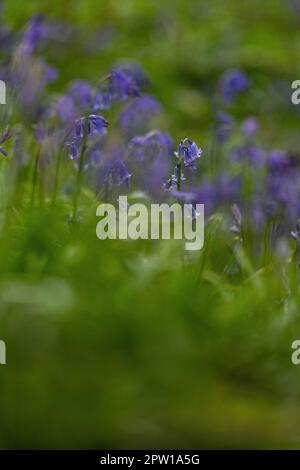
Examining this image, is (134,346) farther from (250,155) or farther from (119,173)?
(250,155)

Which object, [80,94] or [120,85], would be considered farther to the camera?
[80,94]

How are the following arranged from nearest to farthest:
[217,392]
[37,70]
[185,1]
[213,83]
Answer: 1. [217,392]
2. [37,70]
3. [213,83]
4. [185,1]

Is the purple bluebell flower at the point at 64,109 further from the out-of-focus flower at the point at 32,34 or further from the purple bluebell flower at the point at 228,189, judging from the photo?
the purple bluebell flower at the point at 228,189

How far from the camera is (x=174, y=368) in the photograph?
2.13 meters

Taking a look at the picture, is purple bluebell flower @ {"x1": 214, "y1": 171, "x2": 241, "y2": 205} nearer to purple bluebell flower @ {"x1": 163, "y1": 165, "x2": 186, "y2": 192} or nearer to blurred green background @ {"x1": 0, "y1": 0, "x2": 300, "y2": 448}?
blurred green background @ {"x1": 0, "y1": 0, "x2": 300, "y2": 448}

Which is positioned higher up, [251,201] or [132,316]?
[251,201]

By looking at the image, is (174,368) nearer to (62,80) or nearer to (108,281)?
(108,281)

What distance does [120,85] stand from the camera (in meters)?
3.75

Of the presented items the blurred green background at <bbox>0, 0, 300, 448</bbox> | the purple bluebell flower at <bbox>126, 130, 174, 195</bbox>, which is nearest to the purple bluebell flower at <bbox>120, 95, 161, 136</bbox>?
the purple bluebell flower at <bbox>126, 130, 174, 195</bbox>

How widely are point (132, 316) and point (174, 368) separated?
218 millimetres

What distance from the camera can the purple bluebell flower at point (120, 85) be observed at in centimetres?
373

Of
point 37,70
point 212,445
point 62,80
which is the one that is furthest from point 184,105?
point 212,445

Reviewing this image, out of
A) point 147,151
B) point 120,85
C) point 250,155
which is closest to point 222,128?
point 250,155

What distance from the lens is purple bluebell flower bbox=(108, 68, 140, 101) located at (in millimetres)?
3727
